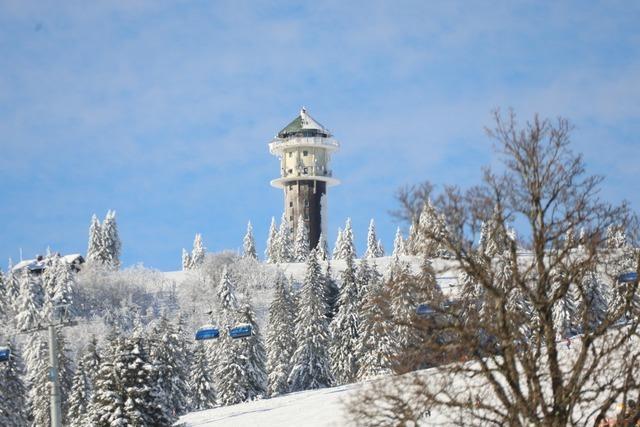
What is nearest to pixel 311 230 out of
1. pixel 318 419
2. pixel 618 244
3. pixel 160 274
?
pixel 160 274

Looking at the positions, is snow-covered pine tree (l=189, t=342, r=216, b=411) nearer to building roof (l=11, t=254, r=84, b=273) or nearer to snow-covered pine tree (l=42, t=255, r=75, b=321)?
snow-covered pine tree (l=42, t=255, r=75, b=321)

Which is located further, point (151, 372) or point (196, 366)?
point (196, 366)

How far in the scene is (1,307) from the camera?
105250 millimetres

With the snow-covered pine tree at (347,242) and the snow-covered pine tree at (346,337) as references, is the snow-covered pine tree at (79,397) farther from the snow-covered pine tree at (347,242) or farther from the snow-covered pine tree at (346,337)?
the snow-covered pine tree at (347,242)

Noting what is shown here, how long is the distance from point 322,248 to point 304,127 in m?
20.0

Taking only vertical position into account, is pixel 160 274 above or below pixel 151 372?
above

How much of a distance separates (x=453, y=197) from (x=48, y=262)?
113870 millimetres

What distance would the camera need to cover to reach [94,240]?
150 metres

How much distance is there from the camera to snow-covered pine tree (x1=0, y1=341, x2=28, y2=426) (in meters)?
61.8

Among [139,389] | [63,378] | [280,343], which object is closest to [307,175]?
[280,343]

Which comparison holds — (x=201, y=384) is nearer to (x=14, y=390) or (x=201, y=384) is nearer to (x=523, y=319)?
(x=14, y=390)

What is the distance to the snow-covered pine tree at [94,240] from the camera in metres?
148

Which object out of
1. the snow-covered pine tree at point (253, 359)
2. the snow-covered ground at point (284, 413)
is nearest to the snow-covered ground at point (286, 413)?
the snow-covered ground at point (284, 413)

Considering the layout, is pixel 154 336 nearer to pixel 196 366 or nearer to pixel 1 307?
pixel 196 366
